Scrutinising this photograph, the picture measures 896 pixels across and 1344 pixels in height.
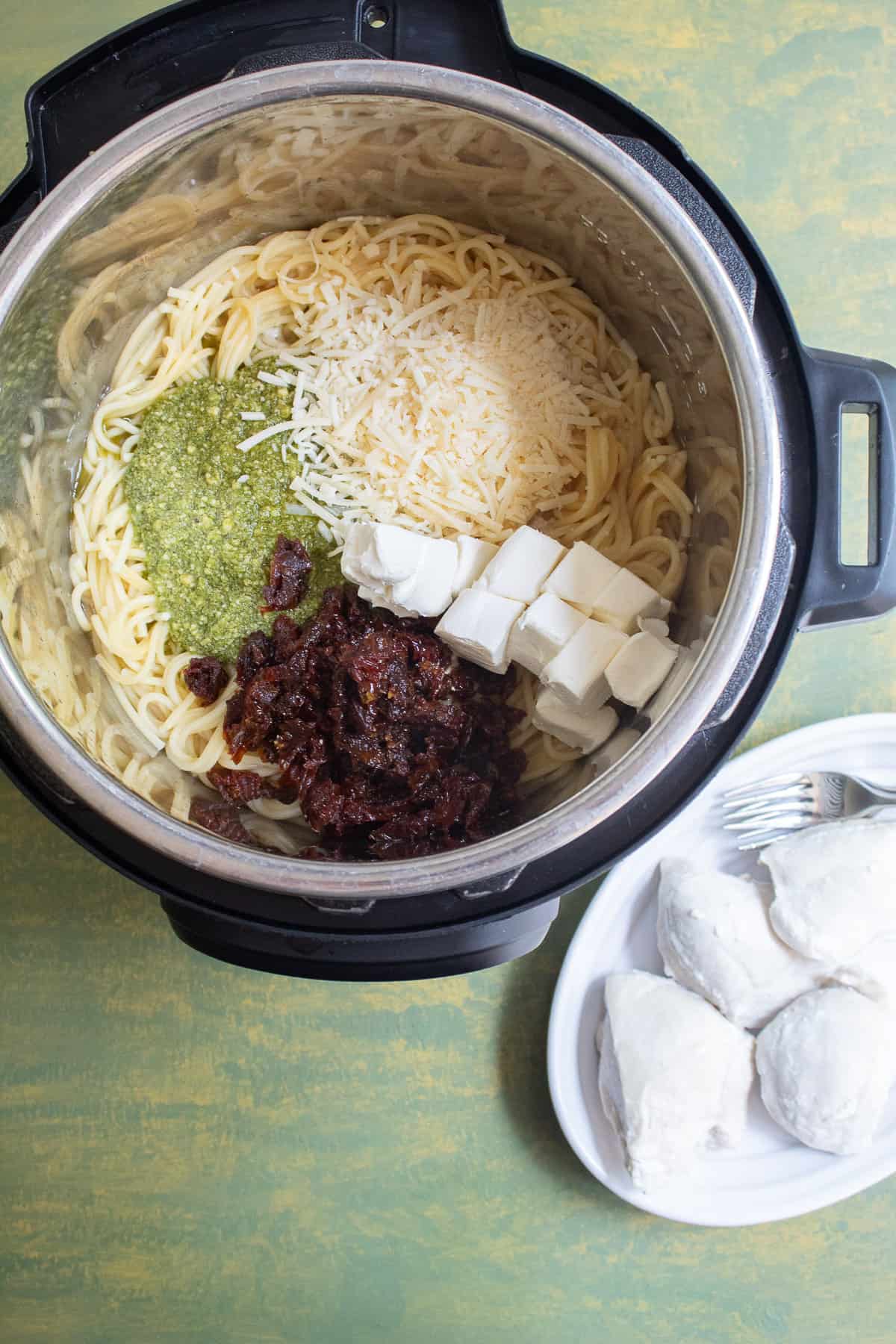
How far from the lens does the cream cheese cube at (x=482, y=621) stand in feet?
4.95

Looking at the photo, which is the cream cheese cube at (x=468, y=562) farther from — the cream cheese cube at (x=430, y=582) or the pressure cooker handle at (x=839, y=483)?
the pressure cooker handle at (x=839, y=483)

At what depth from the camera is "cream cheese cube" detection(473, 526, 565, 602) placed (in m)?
1.52

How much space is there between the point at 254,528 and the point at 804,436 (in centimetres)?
85

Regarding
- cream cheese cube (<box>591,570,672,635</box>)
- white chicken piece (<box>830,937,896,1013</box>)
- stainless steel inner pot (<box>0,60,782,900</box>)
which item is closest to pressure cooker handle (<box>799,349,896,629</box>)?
stainless steel inner pot (<box>0,60,782,900</box>)

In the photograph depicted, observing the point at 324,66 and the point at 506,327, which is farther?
the point at 506,327

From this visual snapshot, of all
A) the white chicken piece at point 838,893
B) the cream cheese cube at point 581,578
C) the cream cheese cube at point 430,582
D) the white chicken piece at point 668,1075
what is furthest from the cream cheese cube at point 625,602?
the white chicken piece at point 668,1075

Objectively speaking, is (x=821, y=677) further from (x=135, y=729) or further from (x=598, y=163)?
(x=135, y=729)

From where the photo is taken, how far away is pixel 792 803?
1723mm

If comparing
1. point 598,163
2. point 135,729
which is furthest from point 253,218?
point 135,729

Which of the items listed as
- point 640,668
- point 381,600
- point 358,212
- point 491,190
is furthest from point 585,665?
point 358,212

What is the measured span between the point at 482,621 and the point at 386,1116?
0.93m

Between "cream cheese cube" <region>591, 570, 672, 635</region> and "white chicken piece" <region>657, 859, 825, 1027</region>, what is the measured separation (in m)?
0.46

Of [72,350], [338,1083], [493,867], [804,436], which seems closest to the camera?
[493,867]

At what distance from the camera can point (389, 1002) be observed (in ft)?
5.85
